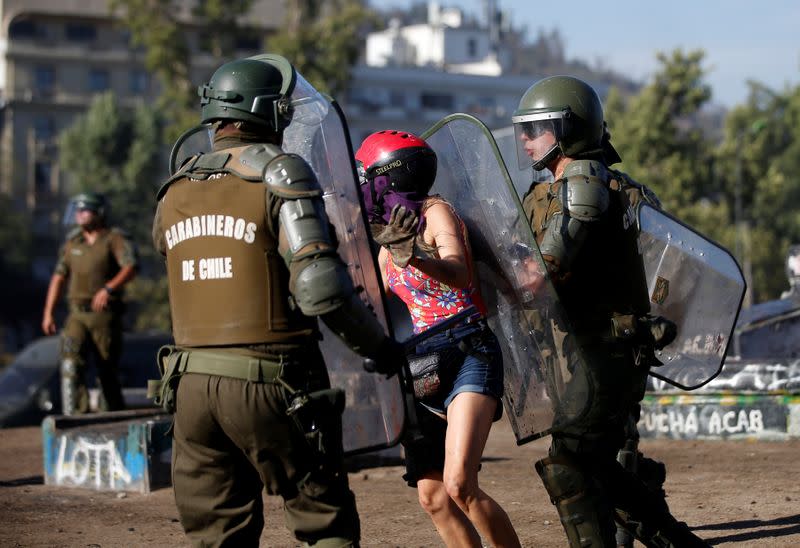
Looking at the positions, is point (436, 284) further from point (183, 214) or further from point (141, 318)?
point (141, 318)

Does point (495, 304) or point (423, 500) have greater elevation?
point (495, 304)

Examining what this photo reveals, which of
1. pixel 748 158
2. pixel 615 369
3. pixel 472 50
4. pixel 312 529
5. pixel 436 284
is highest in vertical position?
pixel 472 50

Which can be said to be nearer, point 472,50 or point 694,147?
point 694,147

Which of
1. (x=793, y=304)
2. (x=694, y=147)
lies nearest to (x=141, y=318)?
(x=694, y=147)

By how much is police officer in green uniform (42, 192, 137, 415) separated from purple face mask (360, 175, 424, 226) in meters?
6.67

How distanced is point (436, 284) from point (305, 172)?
123 cm

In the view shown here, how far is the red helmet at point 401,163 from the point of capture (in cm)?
528

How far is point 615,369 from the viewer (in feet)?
16.7

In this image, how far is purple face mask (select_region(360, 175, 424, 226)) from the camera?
5277mm

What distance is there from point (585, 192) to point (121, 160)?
52.7m

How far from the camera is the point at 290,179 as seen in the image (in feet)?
13.3

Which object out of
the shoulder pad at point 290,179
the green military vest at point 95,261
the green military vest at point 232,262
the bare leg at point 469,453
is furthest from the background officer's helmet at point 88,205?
the shoulder pad at point 290,179

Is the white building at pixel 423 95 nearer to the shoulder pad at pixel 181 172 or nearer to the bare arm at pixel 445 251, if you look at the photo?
the bare arm at pixel 445 251

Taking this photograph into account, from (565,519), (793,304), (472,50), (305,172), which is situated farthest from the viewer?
(472,50)
